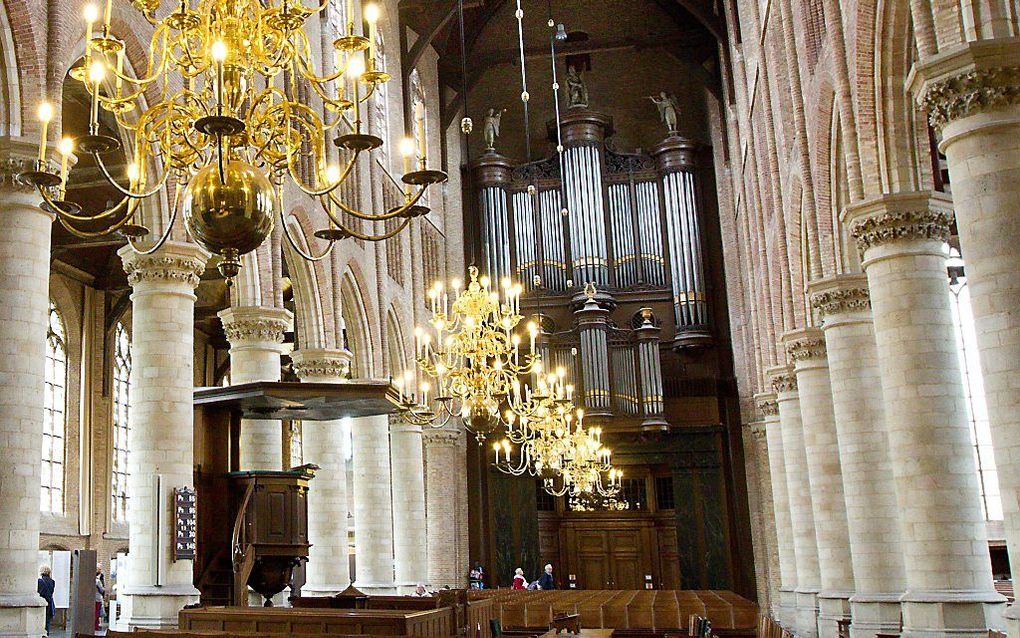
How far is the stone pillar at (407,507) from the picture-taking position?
25.0 m

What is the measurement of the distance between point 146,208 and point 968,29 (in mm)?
10356

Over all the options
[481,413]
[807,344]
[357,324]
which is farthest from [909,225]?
[357,324]

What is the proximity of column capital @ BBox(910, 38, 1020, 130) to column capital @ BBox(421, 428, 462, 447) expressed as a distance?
20880 millimetres

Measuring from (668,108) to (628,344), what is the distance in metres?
7.75

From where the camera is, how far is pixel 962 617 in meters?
10.7

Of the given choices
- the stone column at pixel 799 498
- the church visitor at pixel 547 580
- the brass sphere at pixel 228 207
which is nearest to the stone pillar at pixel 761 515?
the church visitor at pixel 547 580

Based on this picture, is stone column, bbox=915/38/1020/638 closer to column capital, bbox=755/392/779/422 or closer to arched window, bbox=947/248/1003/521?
column capital, bbox=755/392/779/422

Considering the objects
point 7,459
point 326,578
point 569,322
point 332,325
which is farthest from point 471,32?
point 7,459

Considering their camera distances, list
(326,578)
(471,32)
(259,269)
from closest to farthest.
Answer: (259,269), (326,578), (471,32)

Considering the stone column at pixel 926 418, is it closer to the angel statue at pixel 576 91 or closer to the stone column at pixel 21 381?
the stone column at pixel 21 381

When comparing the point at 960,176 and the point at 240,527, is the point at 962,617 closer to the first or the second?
the point at 960,176

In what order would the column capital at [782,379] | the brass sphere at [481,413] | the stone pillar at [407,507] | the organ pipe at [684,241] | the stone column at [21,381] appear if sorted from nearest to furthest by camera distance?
1. the stone column at [21,381]
2. the brass sphere at [481,413]
3. the column capital at [782,379]
4. the stone pillar at [407,507]
5. the organ pipe at [684,241]

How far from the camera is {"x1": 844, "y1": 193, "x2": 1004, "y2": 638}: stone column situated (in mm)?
10820

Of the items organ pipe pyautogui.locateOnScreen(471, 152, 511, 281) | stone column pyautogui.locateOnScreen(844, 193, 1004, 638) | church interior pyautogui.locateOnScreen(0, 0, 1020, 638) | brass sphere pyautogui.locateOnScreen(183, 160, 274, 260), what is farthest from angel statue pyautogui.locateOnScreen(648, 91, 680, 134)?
brass sphere pyautogui.locateOnScreen(183, 160, 274, 260)
